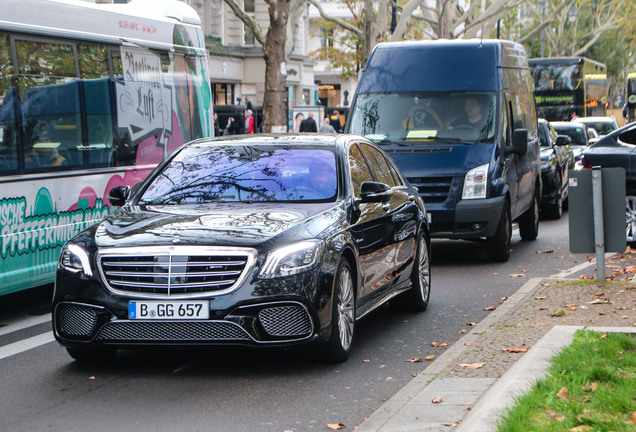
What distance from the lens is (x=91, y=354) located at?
748 centimetres

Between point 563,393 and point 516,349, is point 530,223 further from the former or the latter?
point 563,393

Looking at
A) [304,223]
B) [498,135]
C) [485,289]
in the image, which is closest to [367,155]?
[304,223]

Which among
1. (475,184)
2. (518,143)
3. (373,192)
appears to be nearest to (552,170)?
(518,143)

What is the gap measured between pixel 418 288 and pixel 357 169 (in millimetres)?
1557

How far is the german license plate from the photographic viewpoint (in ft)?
22.2

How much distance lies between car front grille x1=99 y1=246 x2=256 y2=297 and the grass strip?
2021 millimetres

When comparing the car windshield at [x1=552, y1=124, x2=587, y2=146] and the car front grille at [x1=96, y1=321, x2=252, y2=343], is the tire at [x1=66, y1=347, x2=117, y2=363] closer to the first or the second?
the car front grille at [x1=96, y1=321, x2=252, y2=343]

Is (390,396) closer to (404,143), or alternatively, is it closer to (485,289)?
(485,289)

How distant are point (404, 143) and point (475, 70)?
142 cm

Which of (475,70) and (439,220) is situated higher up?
(475,70)

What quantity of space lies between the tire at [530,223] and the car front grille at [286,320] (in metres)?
9.61

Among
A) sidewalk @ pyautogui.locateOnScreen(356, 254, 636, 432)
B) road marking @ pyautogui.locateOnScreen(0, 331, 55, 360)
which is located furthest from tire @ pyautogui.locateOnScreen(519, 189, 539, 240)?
road marking @ pyautogui.locateOnScreen(0, 331, 55, 360)

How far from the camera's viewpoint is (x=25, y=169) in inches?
382

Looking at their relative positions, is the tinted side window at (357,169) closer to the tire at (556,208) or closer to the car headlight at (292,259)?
the car headlight at (292,259)
